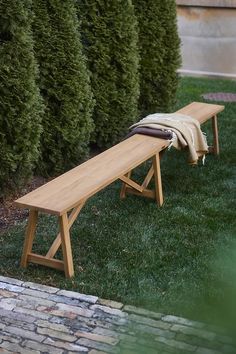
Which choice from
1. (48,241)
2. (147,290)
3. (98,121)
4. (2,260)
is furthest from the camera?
(98,121)

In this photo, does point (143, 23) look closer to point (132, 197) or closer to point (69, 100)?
point (69, 100)

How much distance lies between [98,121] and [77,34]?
1.01 metres

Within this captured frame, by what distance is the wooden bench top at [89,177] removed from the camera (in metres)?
3.36

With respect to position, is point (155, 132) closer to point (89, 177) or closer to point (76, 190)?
point (89, 177)

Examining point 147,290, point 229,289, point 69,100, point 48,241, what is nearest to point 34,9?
point 69,100

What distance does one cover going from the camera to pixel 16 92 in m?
4.45

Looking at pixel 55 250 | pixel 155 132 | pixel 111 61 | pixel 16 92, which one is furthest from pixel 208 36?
pixel 55 250

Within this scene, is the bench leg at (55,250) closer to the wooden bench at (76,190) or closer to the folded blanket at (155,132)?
the wooden bench at (76,190)

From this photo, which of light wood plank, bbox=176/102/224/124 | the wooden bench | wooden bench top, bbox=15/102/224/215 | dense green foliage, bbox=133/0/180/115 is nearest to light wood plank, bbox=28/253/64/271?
the wooden bench

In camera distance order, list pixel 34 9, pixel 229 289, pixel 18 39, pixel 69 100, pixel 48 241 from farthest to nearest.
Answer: pixel 69 100, pixel 34 9, pixel 18 39, pixel 48 241, pixel 229 289

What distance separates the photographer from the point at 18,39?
4422 mm

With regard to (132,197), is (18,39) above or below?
above

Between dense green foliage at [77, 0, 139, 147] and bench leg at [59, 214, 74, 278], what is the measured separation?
2.64 m

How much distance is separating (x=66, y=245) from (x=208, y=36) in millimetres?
7332
